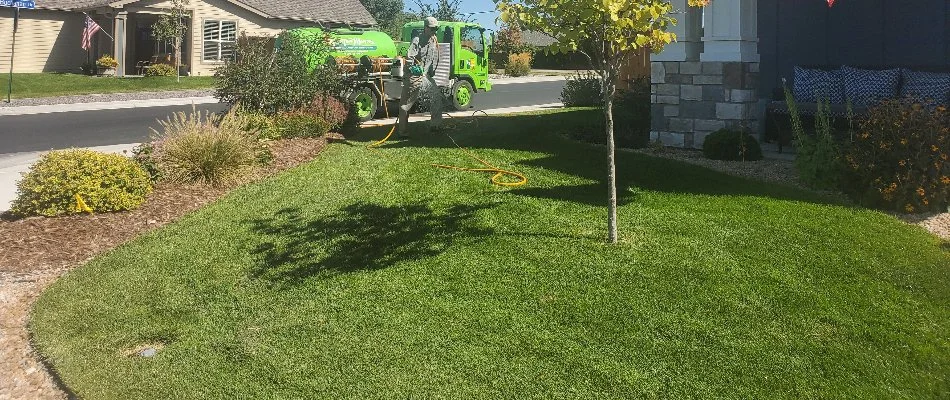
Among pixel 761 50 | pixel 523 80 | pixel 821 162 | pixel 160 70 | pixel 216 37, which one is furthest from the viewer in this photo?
pixel 523 80

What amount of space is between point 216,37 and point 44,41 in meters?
6.90

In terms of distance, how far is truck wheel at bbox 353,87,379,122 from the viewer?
18297 mm

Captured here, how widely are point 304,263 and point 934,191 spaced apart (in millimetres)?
6362

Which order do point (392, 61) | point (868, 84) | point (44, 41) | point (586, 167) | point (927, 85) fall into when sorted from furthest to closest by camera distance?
point (44, 41) < point (392, 61) < point (868, 84) < point (927, 85) < point (586, 167)

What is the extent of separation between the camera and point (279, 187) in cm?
1048

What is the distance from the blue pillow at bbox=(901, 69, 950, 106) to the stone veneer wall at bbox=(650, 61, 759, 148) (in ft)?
6.82

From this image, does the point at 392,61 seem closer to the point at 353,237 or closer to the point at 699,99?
the point at 699,99

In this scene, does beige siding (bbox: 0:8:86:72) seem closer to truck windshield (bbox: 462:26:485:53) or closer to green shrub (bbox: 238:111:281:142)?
truck windshield (bbox: 462:26:485:53)

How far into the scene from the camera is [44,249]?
860 cm

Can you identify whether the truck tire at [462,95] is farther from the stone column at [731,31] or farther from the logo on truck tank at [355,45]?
the stone column at [731,31]

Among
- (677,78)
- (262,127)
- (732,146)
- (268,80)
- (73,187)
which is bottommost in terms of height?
(73,187)

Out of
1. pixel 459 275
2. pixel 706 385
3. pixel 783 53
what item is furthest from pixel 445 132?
pixel 706 385

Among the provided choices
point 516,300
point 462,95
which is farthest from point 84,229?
point 462,95

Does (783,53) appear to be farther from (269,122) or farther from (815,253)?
(269,122)
